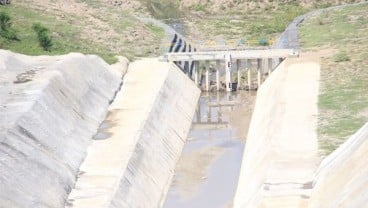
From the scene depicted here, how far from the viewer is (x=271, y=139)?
44938 mm

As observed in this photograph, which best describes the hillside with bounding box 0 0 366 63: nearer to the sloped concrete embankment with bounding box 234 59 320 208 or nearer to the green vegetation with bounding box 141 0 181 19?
the green vegetation with bounding box 141 0 181 19

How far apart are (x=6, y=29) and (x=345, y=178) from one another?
123 ft

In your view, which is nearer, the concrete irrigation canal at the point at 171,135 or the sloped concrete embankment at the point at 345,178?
the sloped concrete embankment at the point at 345,178

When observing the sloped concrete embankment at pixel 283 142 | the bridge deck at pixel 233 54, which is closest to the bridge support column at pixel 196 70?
the bridge deck at pixel 233 54

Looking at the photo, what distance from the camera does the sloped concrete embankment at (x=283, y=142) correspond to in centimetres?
3762

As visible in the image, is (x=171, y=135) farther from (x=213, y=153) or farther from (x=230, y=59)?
(x=230, y=59)

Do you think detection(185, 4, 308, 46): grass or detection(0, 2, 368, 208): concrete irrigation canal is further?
detection(185, 4, 308, 46): grass

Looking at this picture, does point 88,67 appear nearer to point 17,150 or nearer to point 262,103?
point 262,103

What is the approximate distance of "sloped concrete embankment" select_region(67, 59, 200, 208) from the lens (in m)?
40.1

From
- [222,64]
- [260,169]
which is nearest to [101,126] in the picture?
[260,169]

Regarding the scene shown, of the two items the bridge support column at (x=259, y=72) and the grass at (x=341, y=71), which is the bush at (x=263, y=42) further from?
the bridge support column at (x=259, y=72)

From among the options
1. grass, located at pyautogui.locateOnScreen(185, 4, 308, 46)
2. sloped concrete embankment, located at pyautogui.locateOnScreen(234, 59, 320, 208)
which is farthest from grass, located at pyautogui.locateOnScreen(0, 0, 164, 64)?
sloped concrete embankment, located at pyautogui.locateOnScreen(234, 59, 320, 208)

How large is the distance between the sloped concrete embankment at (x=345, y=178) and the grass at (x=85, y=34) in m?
28.7

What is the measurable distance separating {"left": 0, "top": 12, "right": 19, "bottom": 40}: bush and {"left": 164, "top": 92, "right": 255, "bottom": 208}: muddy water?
1488cm
